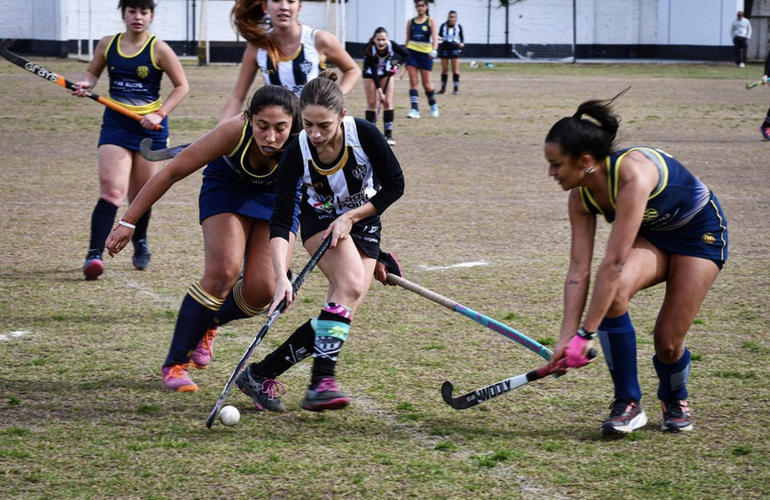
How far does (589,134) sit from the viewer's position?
371 centimetres

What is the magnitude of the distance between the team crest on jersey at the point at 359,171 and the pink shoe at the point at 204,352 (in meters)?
1.17

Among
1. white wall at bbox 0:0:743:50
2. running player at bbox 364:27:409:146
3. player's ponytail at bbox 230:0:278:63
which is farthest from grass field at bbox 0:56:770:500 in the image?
white wall at bbox 0:0:743:50

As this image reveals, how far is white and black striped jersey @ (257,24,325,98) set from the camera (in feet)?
20.2

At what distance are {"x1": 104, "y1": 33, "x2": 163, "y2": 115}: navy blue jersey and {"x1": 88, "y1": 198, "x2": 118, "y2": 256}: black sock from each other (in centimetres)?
75


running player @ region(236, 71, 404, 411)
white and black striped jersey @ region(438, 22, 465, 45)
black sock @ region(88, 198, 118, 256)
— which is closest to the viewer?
running player @ region(236, 71, 404, 411)

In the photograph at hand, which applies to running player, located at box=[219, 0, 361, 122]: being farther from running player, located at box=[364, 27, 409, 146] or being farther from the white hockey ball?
running player, located at box=[364, 27, 409, 146]

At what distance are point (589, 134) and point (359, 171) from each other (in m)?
1.11

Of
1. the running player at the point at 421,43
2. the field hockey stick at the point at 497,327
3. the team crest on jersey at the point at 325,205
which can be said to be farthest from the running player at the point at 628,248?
the running player at the point at 421,43

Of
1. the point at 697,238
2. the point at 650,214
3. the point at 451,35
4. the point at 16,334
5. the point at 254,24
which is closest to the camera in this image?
the point at 650,214

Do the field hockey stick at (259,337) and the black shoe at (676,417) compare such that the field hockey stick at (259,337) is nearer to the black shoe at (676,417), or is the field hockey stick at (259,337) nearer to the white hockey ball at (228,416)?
the white hockey ball at (228,416)

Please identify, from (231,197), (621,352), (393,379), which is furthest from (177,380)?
(621,352)

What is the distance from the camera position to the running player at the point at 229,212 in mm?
4395

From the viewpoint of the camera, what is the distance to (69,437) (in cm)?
394

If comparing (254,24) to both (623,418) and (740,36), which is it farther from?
(740,36)
